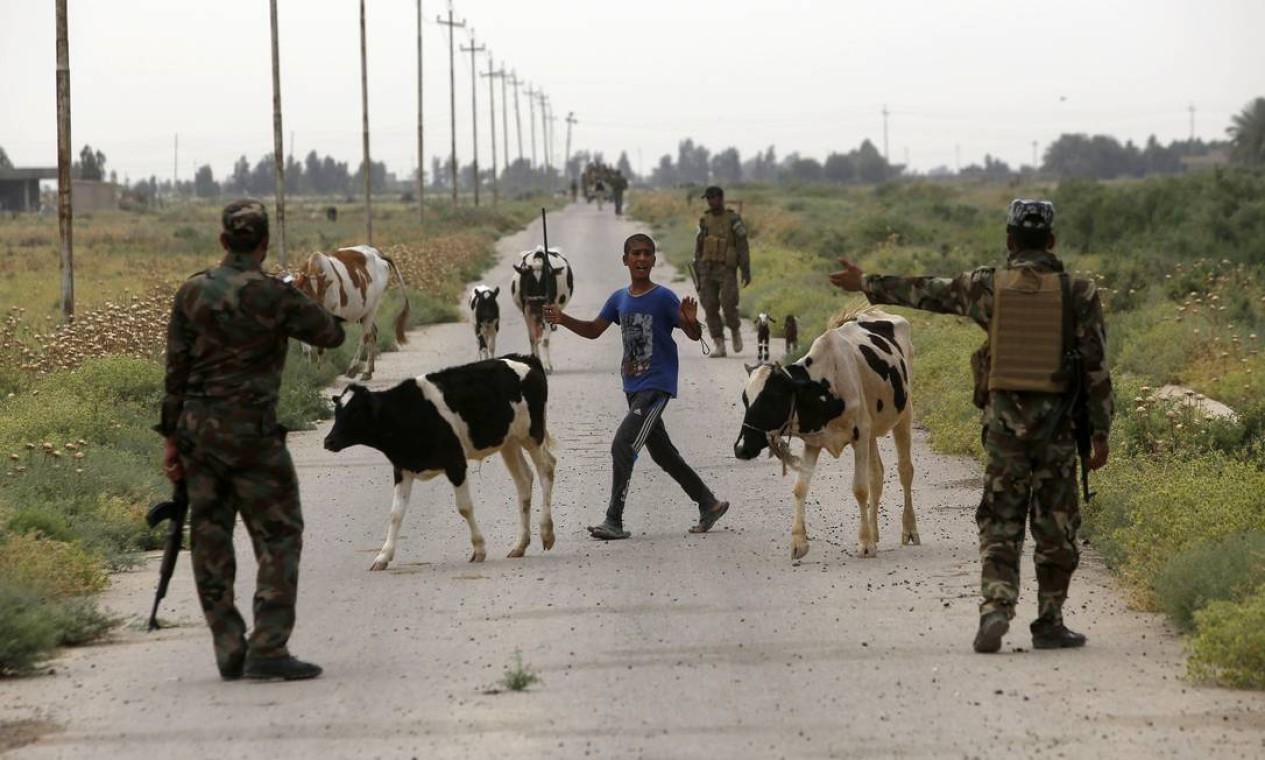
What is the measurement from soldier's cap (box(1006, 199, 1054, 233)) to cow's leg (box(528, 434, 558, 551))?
408 cm

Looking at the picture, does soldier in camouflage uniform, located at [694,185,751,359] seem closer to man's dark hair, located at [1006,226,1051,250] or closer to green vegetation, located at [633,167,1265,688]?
green vegetation, located at [633,167,1265,688]

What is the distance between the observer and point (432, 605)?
10.2 metres

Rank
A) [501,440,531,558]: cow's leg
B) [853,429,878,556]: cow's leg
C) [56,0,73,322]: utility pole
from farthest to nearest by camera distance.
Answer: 1. [56,0,73,322]: utility pole
2. [501,440,531,558]: cow's leg
3. [853,429,878,556]: cow's leg

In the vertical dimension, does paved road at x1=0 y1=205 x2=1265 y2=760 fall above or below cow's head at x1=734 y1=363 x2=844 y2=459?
below

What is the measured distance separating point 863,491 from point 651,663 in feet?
10.7

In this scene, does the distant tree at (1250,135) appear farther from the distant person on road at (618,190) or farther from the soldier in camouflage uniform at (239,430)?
the soldier in camouflage uniform at (239,430)

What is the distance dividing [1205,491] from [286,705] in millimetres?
5673

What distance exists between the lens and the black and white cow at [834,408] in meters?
11.4

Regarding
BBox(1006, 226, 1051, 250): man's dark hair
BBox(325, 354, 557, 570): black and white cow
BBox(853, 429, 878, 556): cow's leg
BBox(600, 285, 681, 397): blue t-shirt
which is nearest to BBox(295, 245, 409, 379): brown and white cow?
Answer: BBox(600, 285, 681, 397): blue t-shirt

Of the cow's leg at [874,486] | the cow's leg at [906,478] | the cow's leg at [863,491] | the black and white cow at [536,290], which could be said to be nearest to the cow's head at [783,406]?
the cow's leg at [863,491]

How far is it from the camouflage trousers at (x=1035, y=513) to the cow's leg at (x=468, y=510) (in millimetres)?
3620

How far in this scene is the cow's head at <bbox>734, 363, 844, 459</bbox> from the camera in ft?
37.3

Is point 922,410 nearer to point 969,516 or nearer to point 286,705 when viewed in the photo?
point 969,516

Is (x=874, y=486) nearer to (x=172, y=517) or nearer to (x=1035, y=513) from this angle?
(x=1035, y=513)
